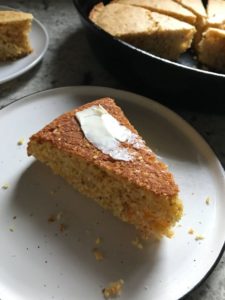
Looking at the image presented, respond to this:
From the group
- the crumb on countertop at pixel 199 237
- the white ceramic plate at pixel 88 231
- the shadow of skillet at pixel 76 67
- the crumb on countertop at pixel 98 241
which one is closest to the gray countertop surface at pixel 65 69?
the shadow of skillet at pixel 76 67

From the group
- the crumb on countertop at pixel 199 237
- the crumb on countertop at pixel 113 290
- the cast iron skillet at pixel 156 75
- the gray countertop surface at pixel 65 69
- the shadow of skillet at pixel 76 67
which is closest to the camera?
the crumb on countertop at pixel 113 290

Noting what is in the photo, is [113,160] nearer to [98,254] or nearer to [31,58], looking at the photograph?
[98,254]

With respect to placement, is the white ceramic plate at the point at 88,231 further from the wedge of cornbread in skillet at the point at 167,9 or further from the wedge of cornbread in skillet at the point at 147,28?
the wedge of cornbread in skillet at the point at 167,9

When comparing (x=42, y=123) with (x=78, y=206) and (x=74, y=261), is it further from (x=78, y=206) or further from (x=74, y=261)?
(x=74, y=261)

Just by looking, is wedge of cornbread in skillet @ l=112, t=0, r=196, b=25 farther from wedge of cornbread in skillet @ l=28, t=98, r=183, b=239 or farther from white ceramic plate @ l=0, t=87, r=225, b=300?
wedge of cornbread in skillet @ l=28, t=98, r=183, b=239

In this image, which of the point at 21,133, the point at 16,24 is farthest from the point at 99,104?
the point at 16,24
